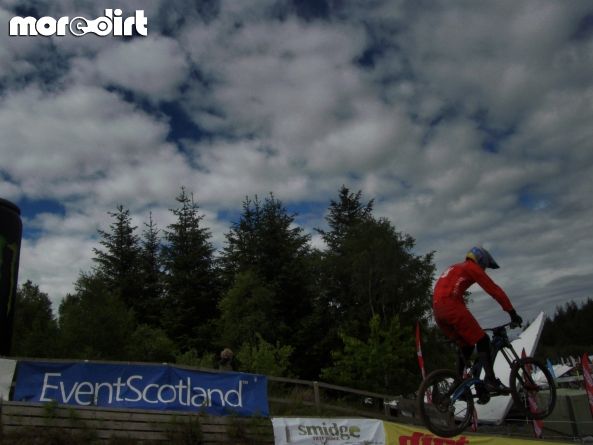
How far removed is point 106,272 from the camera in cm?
4612

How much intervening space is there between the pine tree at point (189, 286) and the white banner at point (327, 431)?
22.6m

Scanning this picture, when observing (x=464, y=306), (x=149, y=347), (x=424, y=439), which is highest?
(x=149, y=347)

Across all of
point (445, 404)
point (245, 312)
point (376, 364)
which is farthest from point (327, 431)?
point (245, 312)

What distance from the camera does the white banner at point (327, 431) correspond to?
14094 millimetres

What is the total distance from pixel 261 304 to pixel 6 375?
66.7 feet

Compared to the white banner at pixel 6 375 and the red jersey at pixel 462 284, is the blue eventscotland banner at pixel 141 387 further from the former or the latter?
the red jersey at pixel 462 284

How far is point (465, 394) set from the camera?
713 centimetres

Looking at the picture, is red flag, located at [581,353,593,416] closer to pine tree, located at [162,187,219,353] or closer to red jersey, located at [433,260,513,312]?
red jersey, located at [433,260,513,312]

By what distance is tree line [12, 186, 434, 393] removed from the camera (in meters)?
22.2

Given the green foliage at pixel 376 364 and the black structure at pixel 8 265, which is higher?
the black structure at pixel 8 265

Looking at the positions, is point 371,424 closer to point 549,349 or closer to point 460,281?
point 460,281

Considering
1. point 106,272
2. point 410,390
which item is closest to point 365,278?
point 410,390

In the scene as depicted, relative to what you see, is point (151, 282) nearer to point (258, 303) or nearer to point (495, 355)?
point (258, 303)

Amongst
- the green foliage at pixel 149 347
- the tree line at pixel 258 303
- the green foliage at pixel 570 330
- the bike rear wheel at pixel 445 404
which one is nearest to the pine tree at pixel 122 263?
the tree line at pixel 258 303
